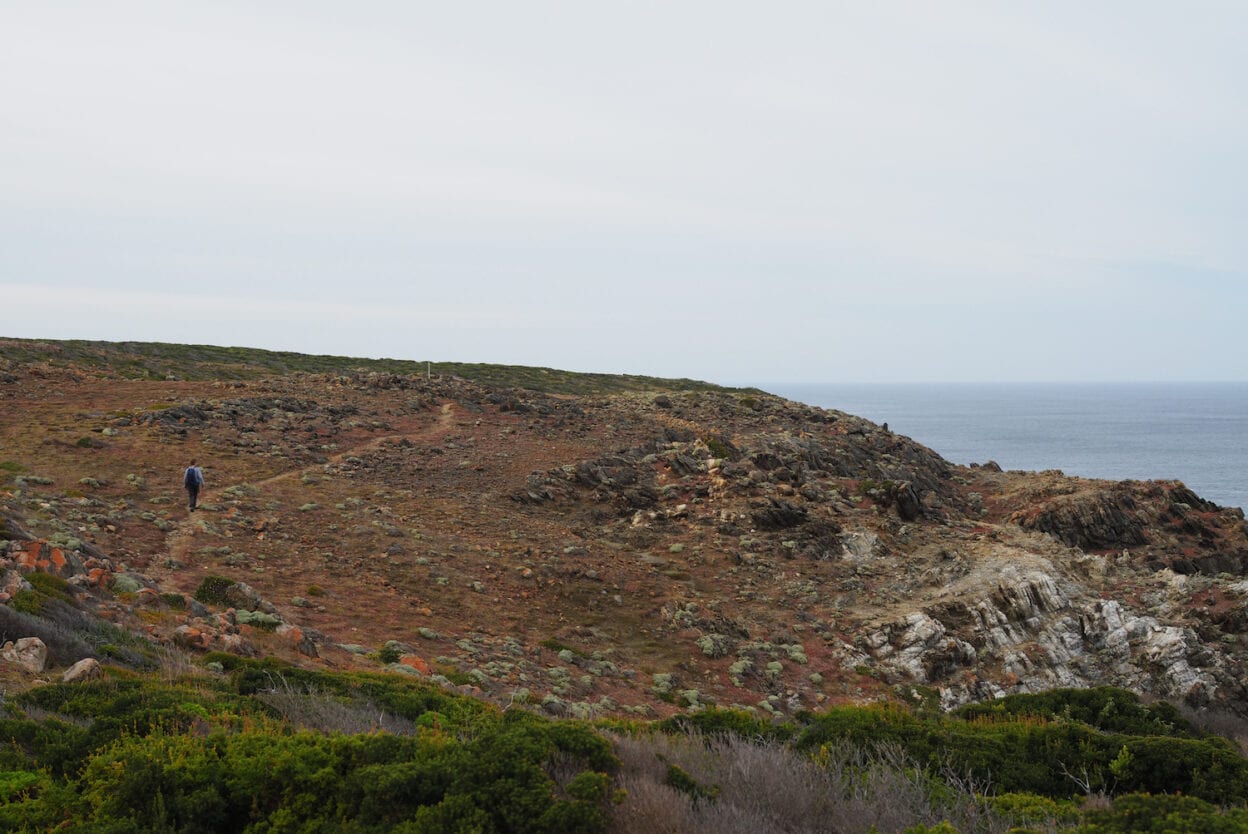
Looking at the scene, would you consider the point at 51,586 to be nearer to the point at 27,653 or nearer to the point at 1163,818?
the point at 27,653

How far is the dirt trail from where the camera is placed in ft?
61.9

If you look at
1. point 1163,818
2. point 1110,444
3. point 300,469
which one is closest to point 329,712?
point 1163,818

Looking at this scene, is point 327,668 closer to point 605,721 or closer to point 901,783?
point 605,721

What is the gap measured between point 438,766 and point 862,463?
32977mm

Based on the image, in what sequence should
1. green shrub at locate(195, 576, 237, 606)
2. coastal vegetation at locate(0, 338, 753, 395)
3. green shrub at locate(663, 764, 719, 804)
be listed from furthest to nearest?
coastal vegetation at locate(0, 338, 753, 395) < green shrub at locate(195, 576, 237, 606) < green shrub at locate(663, 764, 719, 804)

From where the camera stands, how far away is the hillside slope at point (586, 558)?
15.9m

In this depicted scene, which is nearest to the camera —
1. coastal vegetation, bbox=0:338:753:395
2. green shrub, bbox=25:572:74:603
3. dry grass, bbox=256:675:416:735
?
dry grass, bbox=256:675:416:735

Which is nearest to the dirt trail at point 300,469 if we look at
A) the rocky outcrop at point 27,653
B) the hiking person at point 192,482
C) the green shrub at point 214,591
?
the hiking person at point 192,482

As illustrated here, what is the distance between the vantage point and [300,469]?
2788 centimetres

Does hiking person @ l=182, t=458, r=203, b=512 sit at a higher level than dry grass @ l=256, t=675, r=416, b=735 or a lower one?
higher

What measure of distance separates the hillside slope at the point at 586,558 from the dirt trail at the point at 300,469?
155 mm

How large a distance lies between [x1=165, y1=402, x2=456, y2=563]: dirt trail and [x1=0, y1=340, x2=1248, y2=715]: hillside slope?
155 mm

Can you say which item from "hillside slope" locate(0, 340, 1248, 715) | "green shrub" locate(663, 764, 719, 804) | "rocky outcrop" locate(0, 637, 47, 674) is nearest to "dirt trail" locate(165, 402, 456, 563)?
"hillside slope" locate(0, 340, 1248, 715)

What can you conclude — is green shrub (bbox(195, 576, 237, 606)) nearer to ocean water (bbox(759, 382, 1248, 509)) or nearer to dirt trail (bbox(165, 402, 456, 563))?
dirt trail (bbox(165, 402, 456, 563))
